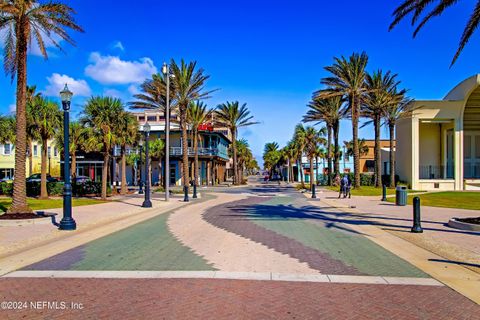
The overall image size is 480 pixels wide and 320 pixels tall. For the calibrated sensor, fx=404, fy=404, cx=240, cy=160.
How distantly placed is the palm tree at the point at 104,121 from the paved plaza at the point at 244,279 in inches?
649

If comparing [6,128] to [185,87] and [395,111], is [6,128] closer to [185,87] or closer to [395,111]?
[185,87]

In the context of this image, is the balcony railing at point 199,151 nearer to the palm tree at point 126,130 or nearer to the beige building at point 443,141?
the palm tree at point 126,130

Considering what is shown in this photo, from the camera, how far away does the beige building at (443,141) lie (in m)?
40.8

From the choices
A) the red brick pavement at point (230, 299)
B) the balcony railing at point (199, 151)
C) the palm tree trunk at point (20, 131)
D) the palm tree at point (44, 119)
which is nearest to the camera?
the red brick pavement at point (230, 299)

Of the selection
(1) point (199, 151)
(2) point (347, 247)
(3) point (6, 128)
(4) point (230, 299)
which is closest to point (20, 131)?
(2) point (347, 247)

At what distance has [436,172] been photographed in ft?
143

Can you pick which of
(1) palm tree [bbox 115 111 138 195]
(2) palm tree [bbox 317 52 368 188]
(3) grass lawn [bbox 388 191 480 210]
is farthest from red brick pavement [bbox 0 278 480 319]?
(2) palm tree [bbox 317 52 368 188]

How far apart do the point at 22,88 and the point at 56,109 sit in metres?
12.3

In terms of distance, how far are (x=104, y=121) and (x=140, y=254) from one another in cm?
1971

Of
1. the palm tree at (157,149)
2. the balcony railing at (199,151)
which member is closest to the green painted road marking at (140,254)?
the palm tree at (157,149)

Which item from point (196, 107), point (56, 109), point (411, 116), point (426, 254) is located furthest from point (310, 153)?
point (426, 254)

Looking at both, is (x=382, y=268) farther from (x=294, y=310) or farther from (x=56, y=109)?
(x=56, y=109)

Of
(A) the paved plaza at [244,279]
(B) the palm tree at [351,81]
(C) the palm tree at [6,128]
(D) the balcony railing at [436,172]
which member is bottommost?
(A) the paved plaza at [244,279]

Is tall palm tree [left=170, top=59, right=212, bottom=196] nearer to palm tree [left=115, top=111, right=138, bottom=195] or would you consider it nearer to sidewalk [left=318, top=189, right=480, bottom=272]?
palm tree [left=115, top=111, right=138, bottom=195]
